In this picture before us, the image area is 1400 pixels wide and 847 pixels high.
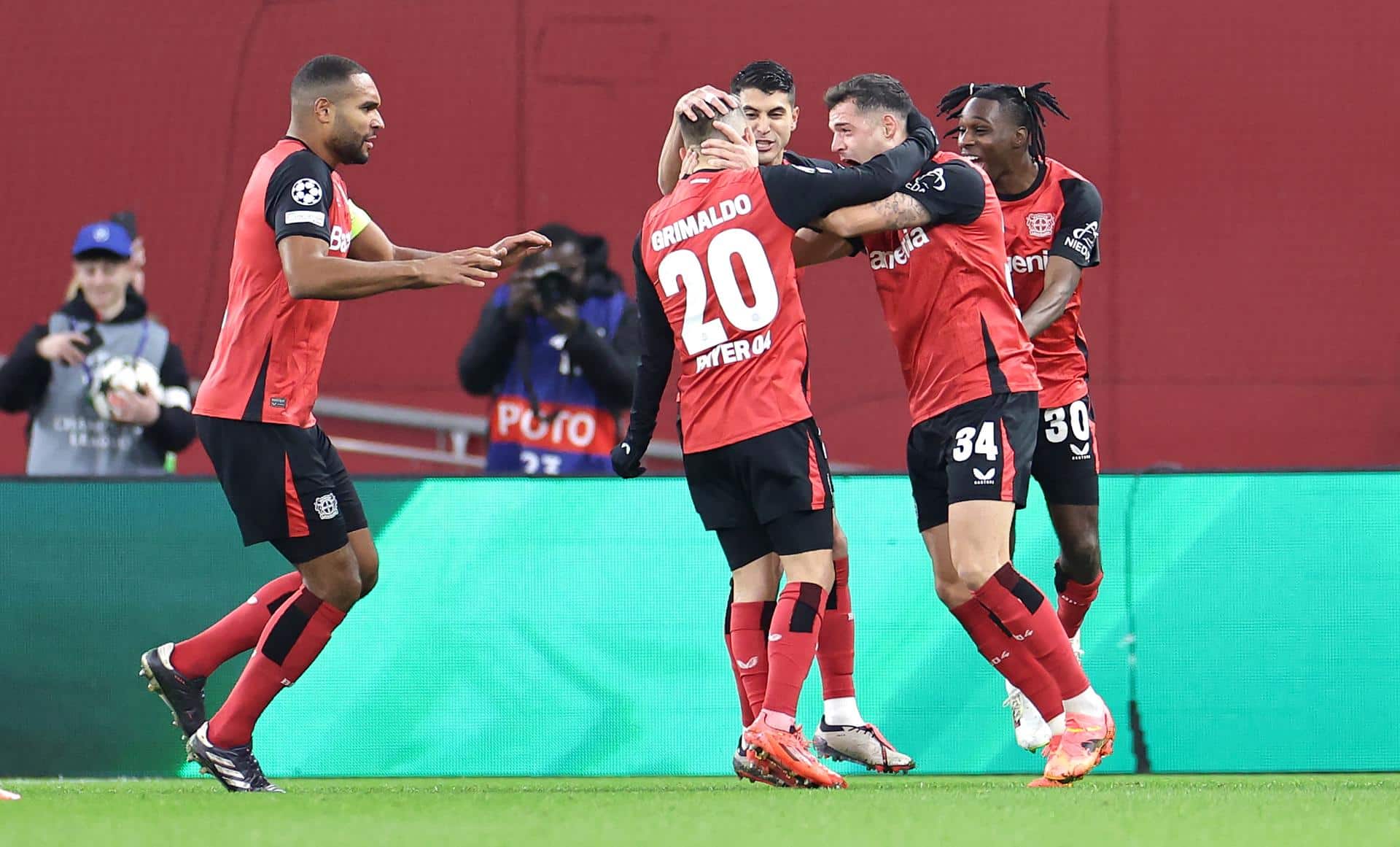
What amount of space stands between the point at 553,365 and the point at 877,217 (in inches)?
106

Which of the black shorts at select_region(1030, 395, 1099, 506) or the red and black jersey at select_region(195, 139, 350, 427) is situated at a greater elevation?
the red and black jersey at select_region(195, 139, 350, 427)

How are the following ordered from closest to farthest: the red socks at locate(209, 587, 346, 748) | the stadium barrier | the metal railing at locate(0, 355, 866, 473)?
the red socks at locate(209, 587, 346, 748)
the stadium barrier
the metal railing at locate(0, 355, 866, 473)

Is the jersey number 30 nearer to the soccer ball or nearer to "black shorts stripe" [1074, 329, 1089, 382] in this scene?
"black shorts stripe" [1074, 329, 1089, 382]

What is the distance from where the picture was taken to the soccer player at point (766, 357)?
5.29 meters

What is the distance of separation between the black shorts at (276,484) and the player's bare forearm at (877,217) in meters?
1.67

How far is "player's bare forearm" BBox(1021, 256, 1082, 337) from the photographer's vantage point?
6184 millimetres

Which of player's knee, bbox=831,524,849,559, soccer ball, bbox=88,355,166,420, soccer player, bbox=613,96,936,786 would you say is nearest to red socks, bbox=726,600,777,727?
soccer player, bbox=613,96,936,786

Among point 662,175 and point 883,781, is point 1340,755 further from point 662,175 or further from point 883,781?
point 662,175

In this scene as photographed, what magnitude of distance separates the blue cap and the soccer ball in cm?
46

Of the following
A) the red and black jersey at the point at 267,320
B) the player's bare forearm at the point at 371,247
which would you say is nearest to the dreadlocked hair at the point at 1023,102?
the player's bare forearm at the point at 371,247

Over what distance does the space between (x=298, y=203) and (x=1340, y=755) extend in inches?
155

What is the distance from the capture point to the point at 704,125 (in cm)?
550

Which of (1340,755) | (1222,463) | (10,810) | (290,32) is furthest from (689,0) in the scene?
(10,810)

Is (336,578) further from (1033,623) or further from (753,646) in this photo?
(1033,623)
